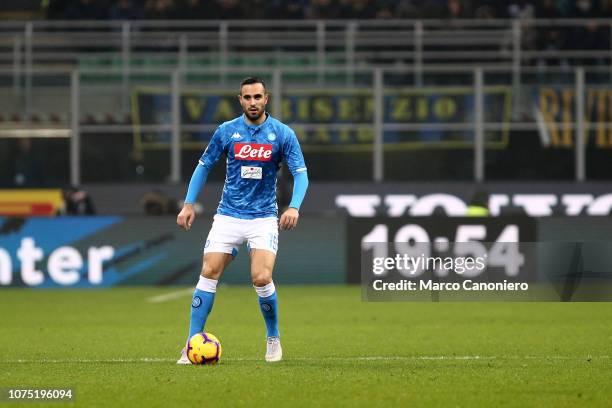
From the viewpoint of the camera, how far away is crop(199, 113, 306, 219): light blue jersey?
9.29m

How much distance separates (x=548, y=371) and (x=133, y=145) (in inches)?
624

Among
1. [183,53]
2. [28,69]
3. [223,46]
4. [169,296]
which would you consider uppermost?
[223,46]

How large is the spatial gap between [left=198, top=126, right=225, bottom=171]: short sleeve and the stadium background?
10.7 metres

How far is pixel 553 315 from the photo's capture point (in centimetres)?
1507

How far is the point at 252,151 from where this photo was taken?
9.27 metres

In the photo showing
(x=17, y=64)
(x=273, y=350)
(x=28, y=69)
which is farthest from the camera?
(x=17, y=64)

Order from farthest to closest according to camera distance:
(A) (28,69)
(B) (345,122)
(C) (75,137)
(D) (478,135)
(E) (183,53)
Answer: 1. (E) (183,53)
2. (A) (28,69)
3. (B) (345,122)
4. (C) (75,137)
5. (D) (478,135)

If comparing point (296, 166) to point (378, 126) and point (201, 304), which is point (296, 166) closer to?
point (201, 304)

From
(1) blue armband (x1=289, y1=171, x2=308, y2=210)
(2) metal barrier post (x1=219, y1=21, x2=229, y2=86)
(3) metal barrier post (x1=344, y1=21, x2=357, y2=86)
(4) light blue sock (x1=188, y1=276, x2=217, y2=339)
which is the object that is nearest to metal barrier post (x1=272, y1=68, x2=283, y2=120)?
(2) metal barrier post (x1=219, y1=21, x2=229, y2=86)

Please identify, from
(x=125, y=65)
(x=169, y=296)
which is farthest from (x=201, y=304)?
(x=125, y=65)

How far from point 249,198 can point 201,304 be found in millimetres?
858

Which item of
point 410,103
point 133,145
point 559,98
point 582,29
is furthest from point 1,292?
point 582,29

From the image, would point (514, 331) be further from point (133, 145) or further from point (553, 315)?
point (133, 145)

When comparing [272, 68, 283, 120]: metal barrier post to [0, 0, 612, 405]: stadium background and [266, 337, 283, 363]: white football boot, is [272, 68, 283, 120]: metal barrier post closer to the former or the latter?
[0, 0, 612, 405]: stadium background
